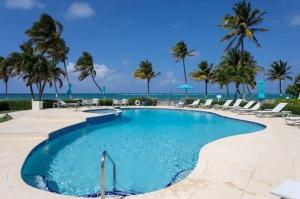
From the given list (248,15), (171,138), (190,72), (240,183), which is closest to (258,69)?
(248,15)

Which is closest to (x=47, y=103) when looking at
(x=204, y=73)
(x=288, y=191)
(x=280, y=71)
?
(x=204, y=73)

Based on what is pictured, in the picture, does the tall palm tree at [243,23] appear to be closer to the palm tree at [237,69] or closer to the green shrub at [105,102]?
the palm tree at [237,69]

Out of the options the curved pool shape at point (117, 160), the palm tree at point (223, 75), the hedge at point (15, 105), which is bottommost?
the curved pool shape at point (117, 160)

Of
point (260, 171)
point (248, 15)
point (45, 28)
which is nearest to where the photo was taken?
point (260, 171)

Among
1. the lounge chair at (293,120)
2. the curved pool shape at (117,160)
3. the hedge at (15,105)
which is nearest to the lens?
the curved pool shape at (117,160)

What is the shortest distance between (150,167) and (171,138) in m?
4.65

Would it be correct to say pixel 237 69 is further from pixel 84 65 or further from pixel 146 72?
pixel 84 65

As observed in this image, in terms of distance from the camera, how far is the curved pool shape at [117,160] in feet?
21.5

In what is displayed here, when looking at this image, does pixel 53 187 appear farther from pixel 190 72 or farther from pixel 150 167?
pixel 190 72

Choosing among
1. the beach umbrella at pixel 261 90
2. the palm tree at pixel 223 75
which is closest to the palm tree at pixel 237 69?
the palm tree at pixel 223 75

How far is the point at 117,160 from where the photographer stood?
28.4 ft

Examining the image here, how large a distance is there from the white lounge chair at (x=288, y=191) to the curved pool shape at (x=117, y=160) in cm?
328

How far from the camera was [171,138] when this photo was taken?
12.5 meters

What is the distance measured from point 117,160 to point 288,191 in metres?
5.89
